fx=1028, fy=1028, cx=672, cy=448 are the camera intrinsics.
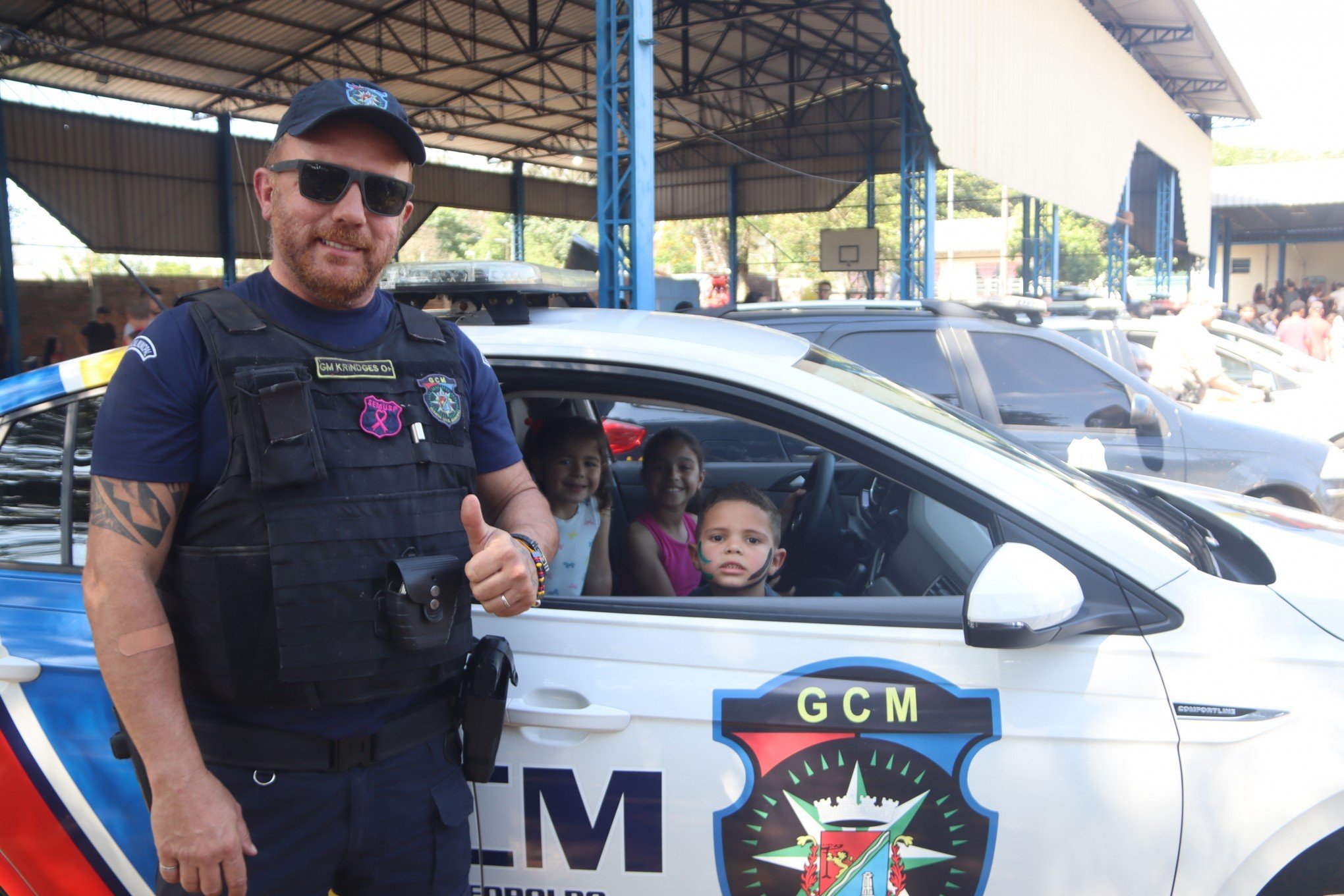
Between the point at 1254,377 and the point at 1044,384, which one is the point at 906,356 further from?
the point at 1254,377

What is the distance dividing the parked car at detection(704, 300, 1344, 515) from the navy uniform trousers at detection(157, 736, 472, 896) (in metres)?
4.03

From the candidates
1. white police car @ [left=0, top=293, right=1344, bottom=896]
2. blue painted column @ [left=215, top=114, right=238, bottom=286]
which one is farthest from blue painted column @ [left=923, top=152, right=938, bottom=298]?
blue painted column @ [left=215, top=114, right=238, bottom=286]

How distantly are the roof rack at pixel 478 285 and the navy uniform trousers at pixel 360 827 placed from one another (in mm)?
973

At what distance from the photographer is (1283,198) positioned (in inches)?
1268

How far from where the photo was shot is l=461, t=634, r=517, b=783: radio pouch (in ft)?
5.29

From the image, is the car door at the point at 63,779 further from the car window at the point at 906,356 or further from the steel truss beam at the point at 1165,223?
the steel truss beam at the point at 1165,223

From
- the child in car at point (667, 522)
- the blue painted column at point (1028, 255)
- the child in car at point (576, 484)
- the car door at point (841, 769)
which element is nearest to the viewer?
the car door at point (841, 769)

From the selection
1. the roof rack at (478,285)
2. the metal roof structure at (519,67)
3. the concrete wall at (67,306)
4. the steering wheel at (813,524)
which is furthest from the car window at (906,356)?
the concrete wall at (67,306)

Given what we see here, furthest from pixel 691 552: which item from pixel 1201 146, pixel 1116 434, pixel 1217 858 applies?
pixel 1201 146

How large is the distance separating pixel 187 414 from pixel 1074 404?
4.98m

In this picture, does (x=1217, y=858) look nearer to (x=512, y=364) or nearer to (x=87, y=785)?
(x=512, y=364)

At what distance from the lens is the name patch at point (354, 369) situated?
1511 millimetres

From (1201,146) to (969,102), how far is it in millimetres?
19755

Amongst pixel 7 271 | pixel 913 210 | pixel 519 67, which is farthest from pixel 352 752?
pixel 519 67
